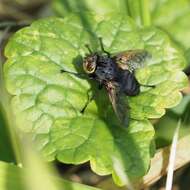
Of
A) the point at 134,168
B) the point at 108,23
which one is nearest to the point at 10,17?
the point at 108,23

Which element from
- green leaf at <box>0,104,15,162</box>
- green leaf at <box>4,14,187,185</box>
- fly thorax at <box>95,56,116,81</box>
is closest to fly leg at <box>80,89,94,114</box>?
green leaf at <box>4,14,187,185</box>

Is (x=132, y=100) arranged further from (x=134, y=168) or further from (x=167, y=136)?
(x=134, y=168)

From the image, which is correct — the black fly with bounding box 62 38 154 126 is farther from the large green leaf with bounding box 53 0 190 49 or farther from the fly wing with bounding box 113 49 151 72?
the large green leaf with bounding box 53 0 190 49

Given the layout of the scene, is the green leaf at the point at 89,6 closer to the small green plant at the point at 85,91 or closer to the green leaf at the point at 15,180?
the small green plant at the point at 85,91

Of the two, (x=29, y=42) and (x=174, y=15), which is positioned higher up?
(x=29, y=42)

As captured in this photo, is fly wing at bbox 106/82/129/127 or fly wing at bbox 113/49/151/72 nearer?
fly wing at bbox 106/82/129/127

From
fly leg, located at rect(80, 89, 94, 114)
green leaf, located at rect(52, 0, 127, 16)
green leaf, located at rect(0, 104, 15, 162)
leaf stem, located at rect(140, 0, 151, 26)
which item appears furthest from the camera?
green leaf, located at rect(52, 0, 127, 16)

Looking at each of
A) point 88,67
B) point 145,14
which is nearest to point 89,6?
point 145,14

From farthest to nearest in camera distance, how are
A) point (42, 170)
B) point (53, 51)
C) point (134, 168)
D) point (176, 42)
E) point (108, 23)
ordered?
point (176, 42) → point (108, 23) → point (53, 51) → point (134, 168) → point (42, 170)
